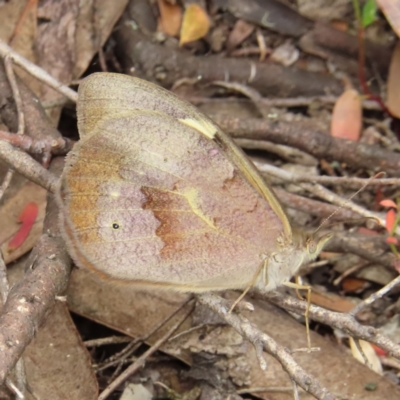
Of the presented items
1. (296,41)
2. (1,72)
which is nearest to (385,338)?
(1,72)

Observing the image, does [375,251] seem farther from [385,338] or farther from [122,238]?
[122,238]

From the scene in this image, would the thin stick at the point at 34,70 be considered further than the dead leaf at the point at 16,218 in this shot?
Yes

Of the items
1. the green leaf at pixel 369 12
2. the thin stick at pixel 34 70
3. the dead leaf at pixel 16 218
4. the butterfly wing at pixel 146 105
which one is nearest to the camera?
the butterfly wing at pixel 146 105

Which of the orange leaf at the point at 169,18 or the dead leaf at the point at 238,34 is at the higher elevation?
the orange leaf at the point at 169,18

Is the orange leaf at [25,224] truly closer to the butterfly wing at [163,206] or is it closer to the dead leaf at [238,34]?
the butterfly wing at [163,206]

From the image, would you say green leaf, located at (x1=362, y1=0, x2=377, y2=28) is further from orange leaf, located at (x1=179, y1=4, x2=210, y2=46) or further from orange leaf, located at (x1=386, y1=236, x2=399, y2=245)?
orange leaf, located at (x1=386, y1=236, x2=399, y2=245)

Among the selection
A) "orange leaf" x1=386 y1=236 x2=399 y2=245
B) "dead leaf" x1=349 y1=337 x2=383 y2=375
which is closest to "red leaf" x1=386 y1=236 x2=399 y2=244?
"orange leaf" x1=386 y1=236 x2=399 y2=245

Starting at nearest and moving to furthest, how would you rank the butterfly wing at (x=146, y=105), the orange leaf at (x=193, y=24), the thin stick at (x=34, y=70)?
the butterfly wing at (x=146, y=105) < the thin stick at (x=34, y=70) < the orange leaf at (x=193, y=24)

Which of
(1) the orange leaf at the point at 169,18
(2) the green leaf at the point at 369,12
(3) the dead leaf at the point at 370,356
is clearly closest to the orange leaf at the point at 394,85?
(2) the green leaf at the point at 369,12
